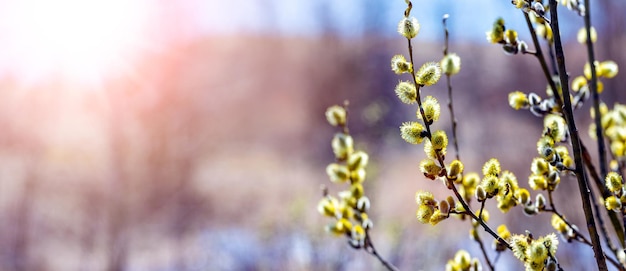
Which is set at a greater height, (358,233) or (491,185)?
(491,185)

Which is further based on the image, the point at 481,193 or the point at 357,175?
the point at 357,175

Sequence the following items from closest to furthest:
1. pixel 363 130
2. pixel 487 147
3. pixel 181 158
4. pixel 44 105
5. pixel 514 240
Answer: pixel 514 240, pixel 487 147, pixel 181 158, pixel 44 105, pixel 363 130

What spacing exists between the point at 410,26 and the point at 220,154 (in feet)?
19.3

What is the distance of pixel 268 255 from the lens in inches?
104

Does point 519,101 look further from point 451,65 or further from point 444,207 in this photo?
point 444,207

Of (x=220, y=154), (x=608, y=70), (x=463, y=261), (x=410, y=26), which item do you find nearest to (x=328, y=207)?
(x=463, y=261)

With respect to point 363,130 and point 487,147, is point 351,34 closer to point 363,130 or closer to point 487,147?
point 363,130

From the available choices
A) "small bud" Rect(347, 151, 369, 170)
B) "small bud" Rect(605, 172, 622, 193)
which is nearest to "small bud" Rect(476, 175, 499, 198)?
"small bud" Rect(605, 172, 622, 193)

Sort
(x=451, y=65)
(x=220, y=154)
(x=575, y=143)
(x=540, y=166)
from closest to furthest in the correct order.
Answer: (x=575, y=143) → (x=540, y=166) → (x=451, y=65) → (x=220, y=154)

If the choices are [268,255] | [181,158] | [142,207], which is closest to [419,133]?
[268,255]

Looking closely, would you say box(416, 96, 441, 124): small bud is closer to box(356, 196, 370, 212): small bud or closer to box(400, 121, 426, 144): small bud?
box(400, 121, 426, 144): small bud

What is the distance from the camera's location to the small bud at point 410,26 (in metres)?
0.51

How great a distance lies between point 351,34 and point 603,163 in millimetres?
7861

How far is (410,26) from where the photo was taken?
507 mm
